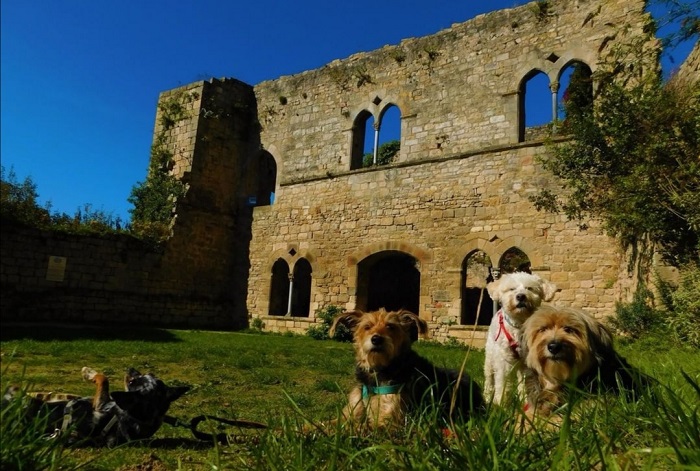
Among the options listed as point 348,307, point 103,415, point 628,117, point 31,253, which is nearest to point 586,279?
point 628,117

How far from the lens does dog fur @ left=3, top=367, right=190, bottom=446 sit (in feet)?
8.89

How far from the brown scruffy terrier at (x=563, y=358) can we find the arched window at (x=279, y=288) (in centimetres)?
1338

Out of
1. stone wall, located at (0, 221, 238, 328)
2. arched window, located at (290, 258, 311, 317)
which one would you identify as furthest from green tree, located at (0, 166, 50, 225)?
arched window, located at (290, 258, 311, 317)

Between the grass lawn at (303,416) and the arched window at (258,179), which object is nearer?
the grass lawn at (303,416)

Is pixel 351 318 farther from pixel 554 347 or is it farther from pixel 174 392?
pixel 554 347

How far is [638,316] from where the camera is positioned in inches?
333

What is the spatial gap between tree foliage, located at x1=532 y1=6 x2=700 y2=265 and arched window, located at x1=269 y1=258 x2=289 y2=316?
8.13 m

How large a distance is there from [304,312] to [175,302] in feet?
13.4

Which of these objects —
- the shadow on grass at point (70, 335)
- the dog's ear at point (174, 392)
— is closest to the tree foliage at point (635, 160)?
the dog's ear at point (174, 392)

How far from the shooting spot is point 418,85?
→ 540 inches

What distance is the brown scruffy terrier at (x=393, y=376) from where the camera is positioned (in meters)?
2.86

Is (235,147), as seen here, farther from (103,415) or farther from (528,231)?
(103,415)

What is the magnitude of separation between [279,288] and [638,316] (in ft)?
33.9

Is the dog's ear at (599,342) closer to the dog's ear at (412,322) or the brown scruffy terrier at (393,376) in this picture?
the brown scruffy terrier at (393,376)
